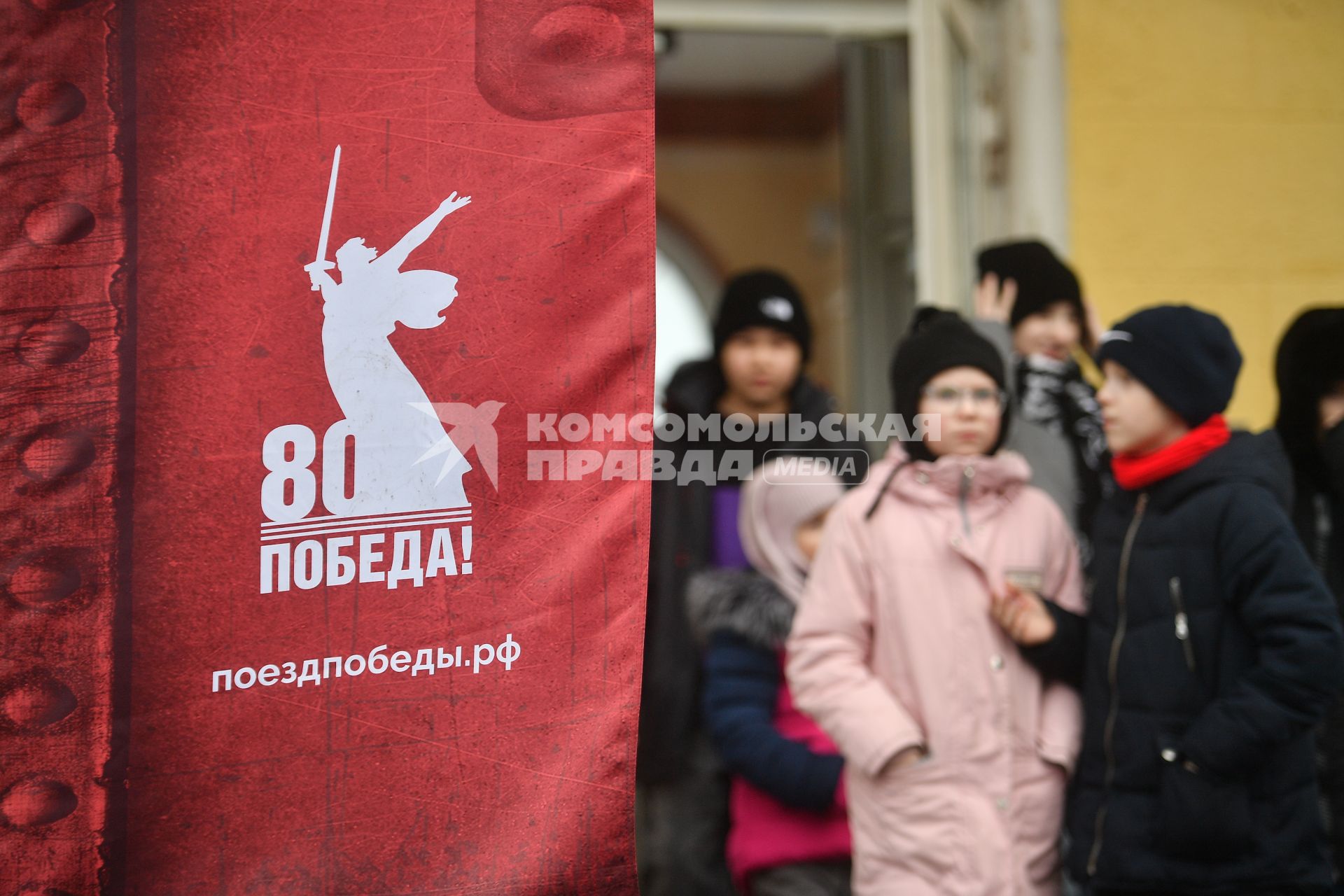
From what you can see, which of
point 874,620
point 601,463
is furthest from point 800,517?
point 601,463

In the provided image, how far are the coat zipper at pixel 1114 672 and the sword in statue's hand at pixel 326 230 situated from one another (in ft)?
4.76

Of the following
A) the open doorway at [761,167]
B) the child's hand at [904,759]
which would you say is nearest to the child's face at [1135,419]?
the child's hand at [904,759]

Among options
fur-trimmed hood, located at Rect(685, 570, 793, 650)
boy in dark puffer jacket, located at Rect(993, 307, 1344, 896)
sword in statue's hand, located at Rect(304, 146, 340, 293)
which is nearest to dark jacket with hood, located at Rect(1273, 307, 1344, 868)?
boy in dark puffer jacket, located at Rect(993, 307, 1344, 896)

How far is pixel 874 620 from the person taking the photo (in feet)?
7.25

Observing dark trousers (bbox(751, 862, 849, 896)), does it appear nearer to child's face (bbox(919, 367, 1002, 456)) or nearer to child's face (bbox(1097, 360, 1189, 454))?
child's face (bbox(919, 367, 1002, 456))

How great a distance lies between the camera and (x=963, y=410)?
2.27 m

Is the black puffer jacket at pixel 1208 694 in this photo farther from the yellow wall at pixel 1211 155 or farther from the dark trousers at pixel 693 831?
the yellow wall at pixel 1211 155

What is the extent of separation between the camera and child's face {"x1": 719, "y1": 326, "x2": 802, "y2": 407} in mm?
3025

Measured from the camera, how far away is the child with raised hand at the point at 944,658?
2066 millimetres

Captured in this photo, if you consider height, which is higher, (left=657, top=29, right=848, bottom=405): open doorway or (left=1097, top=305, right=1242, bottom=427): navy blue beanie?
(left=657, top=29, right=848, bottom=405): open doorway

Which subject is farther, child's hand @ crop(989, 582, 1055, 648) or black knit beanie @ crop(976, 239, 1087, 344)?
black knit beanie @ crop(976, 239, 1087, 344)

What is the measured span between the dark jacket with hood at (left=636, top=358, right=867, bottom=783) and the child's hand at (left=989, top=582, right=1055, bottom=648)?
875mm

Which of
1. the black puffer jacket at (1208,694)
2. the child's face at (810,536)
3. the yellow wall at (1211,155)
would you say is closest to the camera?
the black puffer jacket at (1208,694)

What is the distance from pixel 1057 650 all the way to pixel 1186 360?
1.88 feet
